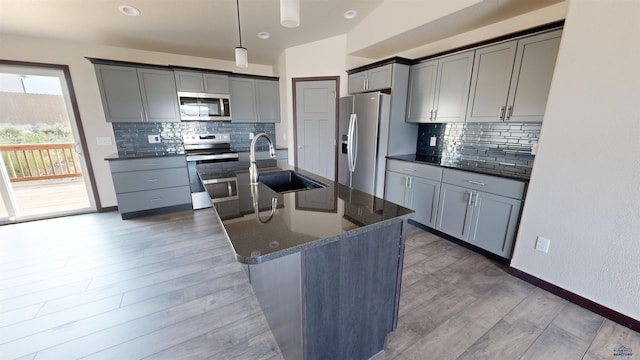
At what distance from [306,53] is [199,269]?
134 inches

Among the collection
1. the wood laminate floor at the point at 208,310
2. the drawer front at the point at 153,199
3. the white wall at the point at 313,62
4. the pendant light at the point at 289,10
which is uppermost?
the white wall at the point at 313,62

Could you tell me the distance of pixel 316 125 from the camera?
13.2 feet

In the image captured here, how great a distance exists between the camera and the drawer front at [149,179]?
3.26 m

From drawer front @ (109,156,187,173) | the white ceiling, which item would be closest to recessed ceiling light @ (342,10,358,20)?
the white ceiling

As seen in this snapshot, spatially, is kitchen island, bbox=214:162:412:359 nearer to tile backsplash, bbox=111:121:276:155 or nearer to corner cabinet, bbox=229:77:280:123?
corner cabinet, bbox=229:77:280:123

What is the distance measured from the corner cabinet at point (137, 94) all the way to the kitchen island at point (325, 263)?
301 cm

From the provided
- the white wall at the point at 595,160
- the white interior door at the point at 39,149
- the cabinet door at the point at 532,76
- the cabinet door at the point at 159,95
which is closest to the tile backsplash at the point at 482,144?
the cabinet door at the point at 532,76

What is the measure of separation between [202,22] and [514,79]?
11.2 ft

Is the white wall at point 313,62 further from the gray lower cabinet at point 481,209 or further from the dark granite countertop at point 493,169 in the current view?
the gray lower cabinet at point 481,209

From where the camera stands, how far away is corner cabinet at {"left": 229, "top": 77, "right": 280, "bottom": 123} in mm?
4008

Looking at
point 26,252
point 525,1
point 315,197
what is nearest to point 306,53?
point 525,1

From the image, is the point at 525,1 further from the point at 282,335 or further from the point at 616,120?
the point at 282,335

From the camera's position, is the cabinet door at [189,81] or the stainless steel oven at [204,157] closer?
the stainless steel oven at [204,157]

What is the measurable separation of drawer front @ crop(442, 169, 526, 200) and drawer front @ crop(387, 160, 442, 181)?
94 millimetres
